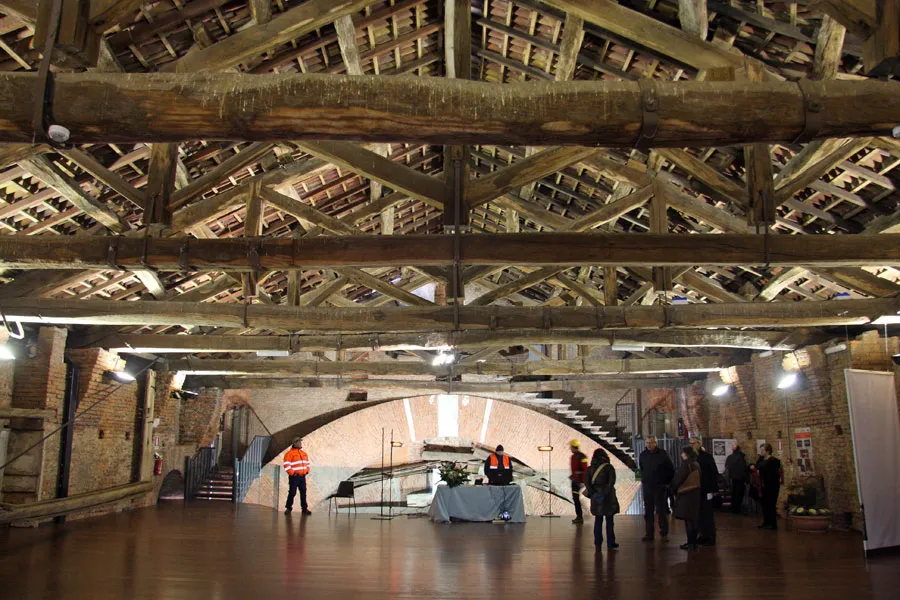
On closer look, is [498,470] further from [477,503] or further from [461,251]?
[461,251]

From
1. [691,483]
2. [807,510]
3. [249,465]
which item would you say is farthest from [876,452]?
[249,465]

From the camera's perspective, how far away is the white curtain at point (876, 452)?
27.9 feet

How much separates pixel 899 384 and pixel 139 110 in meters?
11.0

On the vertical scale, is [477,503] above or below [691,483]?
below

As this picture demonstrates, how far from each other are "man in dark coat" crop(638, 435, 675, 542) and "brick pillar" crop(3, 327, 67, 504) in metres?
9.23

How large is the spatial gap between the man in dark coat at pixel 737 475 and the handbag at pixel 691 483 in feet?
18.8

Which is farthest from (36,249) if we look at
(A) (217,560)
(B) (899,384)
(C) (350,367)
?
(B) (899,384)

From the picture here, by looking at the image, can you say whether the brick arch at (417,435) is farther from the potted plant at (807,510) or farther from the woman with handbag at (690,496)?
the woman with handbag at (690,496)

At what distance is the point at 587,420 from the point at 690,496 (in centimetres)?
1026

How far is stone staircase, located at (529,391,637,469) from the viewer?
60.8 feet

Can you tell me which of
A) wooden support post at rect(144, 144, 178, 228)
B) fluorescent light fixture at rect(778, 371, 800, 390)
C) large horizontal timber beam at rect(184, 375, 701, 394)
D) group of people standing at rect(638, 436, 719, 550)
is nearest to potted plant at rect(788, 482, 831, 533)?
fluorescent light fixture at rect(778, 371, 800, 390)

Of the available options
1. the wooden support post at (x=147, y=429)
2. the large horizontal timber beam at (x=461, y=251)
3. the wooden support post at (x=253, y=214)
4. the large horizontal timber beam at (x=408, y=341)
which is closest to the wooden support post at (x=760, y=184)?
the large horizontal timber beam at (x=461, y=251)

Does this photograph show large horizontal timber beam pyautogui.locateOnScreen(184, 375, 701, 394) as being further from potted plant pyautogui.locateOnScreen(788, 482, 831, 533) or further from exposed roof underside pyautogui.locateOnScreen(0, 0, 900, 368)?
potted plant pyautogui.locateOnScreen(788, 482, 831, 533)

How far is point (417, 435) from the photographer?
18547mm
